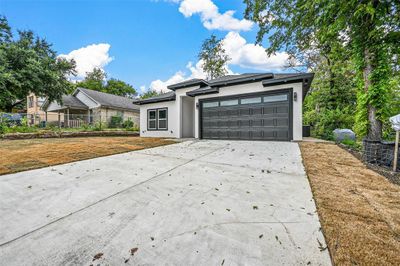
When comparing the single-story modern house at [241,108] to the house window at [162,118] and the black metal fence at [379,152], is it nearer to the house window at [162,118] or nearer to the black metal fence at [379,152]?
the house window at [162,118]

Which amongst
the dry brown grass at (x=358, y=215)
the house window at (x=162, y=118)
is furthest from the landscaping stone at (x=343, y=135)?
the house window at (x=162, y=118)

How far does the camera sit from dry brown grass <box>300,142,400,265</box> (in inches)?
56.6

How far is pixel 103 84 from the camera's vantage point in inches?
1410

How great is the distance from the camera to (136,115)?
2312 centimetres

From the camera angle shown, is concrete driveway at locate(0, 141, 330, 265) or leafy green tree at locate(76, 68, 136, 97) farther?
leafy green tree at locate(76, 68, 136, 97)

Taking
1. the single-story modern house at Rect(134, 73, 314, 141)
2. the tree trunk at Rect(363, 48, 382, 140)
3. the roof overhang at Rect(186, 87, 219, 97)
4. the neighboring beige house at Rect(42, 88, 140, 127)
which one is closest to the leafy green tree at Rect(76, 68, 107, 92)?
the neighboring beige house at Rect(42, 88, 140, 127)

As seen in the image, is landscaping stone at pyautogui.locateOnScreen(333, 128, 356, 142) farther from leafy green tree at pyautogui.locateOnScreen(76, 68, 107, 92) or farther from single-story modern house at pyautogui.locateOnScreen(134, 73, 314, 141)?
leafy green tree at pyautogui.locateOnScreen(76, 68, 107, 92)

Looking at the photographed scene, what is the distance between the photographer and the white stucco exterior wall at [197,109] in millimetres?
8133

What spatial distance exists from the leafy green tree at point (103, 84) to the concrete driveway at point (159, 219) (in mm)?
35403

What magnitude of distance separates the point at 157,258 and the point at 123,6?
43.7ft

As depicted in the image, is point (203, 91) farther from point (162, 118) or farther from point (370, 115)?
point (370, 115)

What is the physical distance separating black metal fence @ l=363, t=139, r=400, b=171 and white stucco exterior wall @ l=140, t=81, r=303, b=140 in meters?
3.37

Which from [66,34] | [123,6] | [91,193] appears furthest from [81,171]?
[66,34]

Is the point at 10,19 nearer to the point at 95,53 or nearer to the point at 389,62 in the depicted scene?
the point at 95,53
